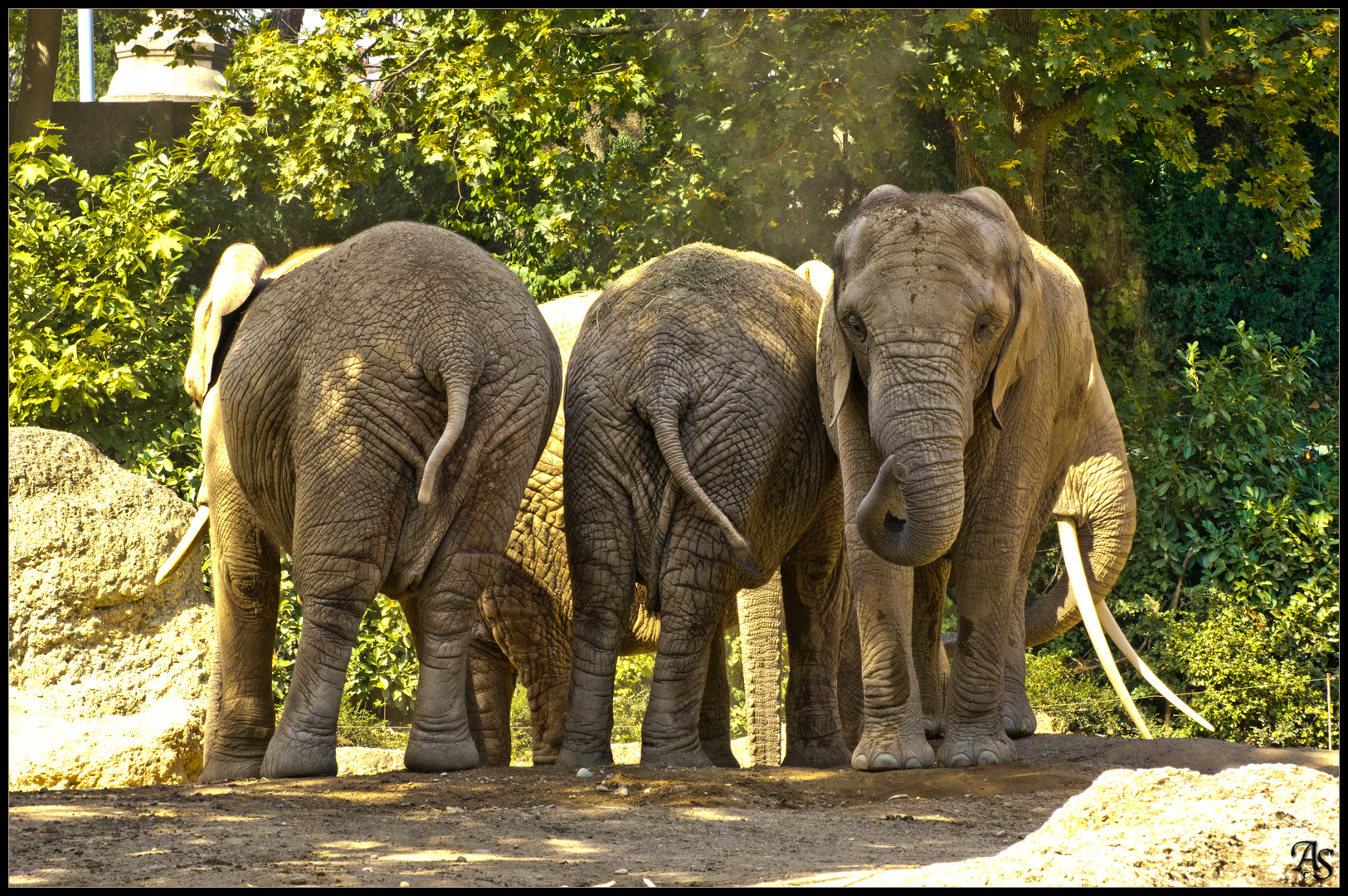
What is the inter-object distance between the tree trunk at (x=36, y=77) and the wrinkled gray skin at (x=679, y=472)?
27.5 ft

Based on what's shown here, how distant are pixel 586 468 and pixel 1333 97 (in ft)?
23.5

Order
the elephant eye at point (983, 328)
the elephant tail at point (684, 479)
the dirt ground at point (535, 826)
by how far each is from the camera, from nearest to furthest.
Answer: the dirt ground at point (535, 826), the elephant eye at point (983, 328), the elephant tail at point (684, 479)

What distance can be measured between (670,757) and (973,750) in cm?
123

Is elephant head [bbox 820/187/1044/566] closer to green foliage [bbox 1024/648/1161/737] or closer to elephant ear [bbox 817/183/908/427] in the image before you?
elephant ear [bbox 817/183/908/427]

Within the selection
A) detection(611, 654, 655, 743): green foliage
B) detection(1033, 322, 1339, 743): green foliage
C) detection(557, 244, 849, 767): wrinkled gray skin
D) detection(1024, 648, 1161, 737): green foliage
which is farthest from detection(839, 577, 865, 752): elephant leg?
detection(611, 654, 655, 743): green foliage

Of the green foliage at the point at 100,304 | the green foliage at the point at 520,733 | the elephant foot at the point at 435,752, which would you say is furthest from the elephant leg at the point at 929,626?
the green foliage at the point at 100,304

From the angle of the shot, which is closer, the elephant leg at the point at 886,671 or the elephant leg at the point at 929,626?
the elephant leg at the point at 886,671

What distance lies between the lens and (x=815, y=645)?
729 centimetres

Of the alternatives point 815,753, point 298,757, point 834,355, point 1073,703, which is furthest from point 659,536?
point 1073,703

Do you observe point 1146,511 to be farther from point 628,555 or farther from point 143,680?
point 143,680

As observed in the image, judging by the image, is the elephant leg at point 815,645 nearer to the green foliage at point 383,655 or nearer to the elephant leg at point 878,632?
Answer: the elephant leg at point 878,632

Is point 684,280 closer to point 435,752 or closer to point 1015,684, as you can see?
point 435,752

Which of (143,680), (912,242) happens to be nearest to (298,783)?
(912,242)

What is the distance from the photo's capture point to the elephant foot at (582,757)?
634 cm
